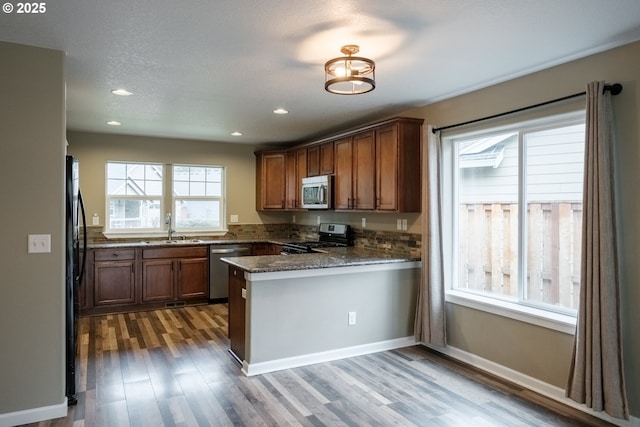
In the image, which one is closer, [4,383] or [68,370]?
[4,383]

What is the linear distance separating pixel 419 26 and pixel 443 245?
218 centimetres

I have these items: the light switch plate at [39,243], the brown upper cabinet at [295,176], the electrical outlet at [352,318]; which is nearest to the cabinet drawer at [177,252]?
the brown upper cabinet at [295,176]

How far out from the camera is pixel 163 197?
6465 millimetres

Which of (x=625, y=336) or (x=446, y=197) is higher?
(x=446, y=197)

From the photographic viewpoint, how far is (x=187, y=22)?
7.93 feet

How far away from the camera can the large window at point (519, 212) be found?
10.3 ft

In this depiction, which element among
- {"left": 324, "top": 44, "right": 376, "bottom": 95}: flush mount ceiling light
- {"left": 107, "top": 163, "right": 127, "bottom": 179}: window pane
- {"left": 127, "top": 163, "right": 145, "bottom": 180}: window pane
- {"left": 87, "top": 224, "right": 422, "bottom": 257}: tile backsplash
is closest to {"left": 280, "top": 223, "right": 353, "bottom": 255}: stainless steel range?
{"left": 87, "top": 224, "right": 422, "bottom": 257}: tile backsplash

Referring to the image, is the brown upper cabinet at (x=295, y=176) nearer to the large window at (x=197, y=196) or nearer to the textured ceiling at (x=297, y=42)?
the large window at (x=197, y=196)

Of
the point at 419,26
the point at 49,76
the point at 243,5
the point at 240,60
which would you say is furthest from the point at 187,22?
the point at 419,26

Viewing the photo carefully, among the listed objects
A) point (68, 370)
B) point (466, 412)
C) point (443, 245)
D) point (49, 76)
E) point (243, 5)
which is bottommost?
point (466, 412)

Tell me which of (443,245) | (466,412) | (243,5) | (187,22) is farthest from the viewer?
(443,245)

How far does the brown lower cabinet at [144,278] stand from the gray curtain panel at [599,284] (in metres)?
4.71

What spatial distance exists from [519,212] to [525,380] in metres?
1.30

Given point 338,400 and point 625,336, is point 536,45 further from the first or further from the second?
point 338,400
